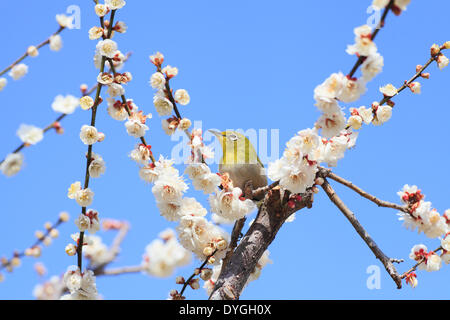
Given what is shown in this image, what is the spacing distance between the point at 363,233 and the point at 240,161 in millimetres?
1307

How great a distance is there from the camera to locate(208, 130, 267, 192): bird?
3.89 m

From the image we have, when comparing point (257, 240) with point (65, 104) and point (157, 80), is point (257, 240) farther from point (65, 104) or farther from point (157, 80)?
point (65, 104)

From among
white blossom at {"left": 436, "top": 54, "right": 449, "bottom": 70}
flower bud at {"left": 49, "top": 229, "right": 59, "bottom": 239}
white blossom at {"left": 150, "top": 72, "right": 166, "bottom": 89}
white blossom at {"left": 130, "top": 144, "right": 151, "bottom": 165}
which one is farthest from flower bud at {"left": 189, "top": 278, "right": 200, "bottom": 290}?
white blossom at {"left": 436, "top": 54, "right": 449, "bottom": 70}

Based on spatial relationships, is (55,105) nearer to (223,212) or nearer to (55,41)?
(55,41)

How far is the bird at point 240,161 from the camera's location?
12.8 feet

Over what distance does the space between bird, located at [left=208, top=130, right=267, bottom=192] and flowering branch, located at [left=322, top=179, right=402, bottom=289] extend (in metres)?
0.76

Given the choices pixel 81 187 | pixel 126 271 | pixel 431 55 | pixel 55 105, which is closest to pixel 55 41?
pixel 55 105

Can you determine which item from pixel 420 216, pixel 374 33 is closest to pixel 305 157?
pixel 420 216

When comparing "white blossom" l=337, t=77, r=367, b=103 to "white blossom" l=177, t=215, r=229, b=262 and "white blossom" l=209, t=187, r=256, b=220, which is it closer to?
"white blossom" l=209, t=187, r=256, b=220

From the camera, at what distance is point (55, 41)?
2.26 m

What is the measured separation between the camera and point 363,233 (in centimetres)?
308

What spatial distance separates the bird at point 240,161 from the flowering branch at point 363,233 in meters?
0.76

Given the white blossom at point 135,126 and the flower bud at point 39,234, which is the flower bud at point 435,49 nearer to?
the white blossom at point 135,126

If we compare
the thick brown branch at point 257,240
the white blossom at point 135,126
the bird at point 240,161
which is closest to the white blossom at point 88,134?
the white blossom at point 135,126
